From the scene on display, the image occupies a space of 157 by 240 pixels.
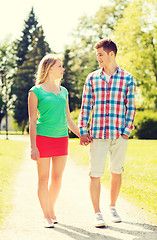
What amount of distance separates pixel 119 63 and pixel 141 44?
2712mm

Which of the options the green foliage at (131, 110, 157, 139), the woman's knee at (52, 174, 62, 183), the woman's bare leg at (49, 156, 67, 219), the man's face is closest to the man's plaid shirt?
the man's face

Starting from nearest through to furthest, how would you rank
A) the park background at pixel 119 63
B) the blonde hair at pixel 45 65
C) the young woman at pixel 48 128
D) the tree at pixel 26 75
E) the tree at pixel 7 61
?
the young woman at pixel 48 128, the blonde hair at pixel 45 65, the park background at pixel 119 63, the tree at pixel 26 75, the tree at pixel 7 61

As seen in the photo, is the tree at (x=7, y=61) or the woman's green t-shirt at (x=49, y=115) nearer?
the woman's green t-shirt at (x=49, y=115)

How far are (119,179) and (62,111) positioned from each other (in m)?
1.19

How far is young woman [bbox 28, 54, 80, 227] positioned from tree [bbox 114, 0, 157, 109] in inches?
1088

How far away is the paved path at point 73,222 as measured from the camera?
4.23m

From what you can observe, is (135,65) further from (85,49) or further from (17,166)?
(17,166)

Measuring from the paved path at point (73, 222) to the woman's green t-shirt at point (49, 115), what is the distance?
1.14 meters

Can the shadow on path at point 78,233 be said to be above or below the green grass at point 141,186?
above

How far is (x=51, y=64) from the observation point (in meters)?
4.67

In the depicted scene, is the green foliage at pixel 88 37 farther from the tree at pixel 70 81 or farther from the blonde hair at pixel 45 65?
the blonde hair at pixel 45 65

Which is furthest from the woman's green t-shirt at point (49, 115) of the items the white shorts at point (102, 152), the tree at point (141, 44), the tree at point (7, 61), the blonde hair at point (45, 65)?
the tree at point (7, 61)

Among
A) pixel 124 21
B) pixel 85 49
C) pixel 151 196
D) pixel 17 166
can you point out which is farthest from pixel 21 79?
pixel 151 196

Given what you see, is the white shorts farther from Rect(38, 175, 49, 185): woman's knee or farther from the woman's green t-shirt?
Rect(38, 175, 49, 185): woman's knee
